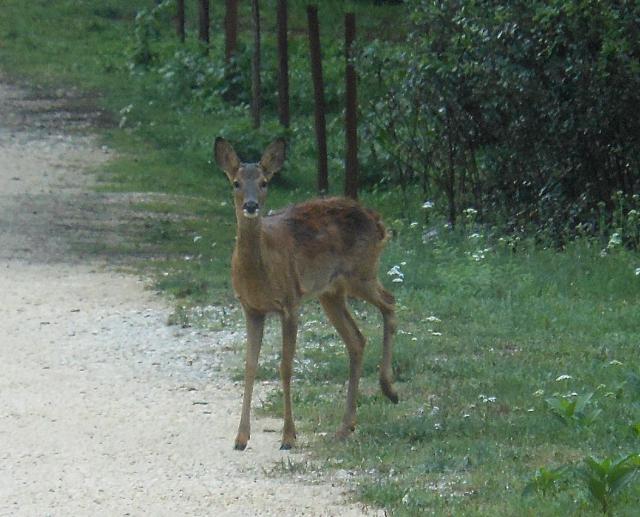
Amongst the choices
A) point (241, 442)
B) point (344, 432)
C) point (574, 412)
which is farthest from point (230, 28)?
point (574, 412)

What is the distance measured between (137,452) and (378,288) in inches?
82.1

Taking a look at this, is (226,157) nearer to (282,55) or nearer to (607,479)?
(607,479)

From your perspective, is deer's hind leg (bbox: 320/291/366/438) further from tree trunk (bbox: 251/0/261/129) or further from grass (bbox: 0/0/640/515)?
tree trunk (bbox: 251/0/261/129)

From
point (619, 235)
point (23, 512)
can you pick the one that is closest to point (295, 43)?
point (619, 235)

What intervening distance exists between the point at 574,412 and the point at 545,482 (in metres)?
1.08

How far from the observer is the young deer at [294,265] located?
8594mm

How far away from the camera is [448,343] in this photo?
10438 mm

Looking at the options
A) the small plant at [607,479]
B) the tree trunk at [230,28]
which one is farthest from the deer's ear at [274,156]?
the tree trunk at [230,28]

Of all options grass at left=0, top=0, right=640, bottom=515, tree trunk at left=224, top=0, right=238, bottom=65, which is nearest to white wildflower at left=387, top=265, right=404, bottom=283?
grass at left=0, top=0, right=640, bottom=515

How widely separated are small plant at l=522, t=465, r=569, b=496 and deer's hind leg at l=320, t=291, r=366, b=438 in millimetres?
1855

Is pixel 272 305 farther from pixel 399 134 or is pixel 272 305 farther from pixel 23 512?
pixel 399 134

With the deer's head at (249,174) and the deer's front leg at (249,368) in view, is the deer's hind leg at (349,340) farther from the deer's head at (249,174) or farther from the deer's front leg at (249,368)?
the deer's head at (249,174)

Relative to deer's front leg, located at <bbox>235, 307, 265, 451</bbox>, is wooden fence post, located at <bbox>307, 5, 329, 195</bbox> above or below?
above

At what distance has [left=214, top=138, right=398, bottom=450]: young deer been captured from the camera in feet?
28.2
